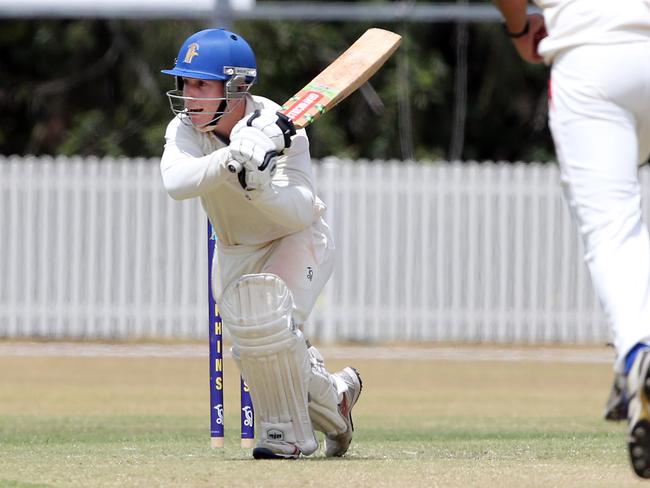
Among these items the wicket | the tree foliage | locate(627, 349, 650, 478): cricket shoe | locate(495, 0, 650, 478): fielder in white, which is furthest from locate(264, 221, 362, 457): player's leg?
the tree foliage

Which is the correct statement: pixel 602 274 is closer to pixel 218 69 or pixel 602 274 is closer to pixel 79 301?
pixel 218 69

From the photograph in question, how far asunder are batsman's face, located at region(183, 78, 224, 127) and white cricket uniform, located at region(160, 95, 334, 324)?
2.8 inches

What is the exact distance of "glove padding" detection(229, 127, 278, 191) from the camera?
193 inches

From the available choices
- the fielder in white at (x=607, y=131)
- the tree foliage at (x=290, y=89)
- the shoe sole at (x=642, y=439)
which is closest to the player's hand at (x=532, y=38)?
the fielder in white at (x=607, y=131)

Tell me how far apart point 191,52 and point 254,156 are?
0.78 meters

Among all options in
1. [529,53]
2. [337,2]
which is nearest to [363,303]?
[337,2]

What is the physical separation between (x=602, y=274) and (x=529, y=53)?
0.75 meters

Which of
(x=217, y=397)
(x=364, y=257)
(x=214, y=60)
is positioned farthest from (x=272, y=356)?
(x=364, y=257)

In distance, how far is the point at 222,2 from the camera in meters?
14.2

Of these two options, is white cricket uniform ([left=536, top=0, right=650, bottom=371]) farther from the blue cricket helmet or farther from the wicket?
the wicket

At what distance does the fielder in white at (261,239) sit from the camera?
5.19 metres

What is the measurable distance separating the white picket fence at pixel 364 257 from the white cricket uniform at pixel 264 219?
925cm

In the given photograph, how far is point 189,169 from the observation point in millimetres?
5145

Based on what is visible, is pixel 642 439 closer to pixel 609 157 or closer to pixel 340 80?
pixel 609 157
